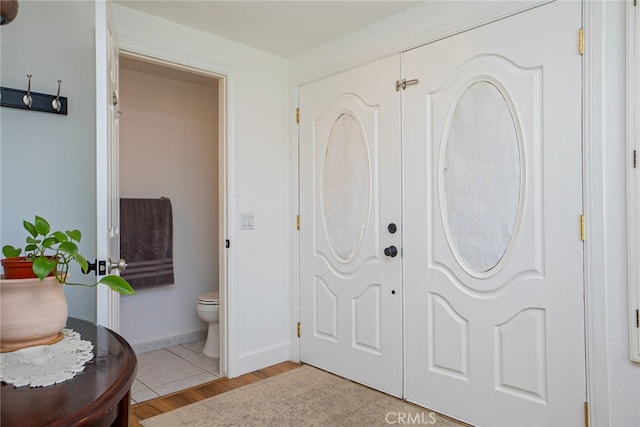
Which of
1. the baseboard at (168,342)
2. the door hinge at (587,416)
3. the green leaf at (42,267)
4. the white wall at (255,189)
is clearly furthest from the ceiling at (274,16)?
the baseboard at (168,342)

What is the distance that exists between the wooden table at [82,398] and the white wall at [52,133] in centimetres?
124

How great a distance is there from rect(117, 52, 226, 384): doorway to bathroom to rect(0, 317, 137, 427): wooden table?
252cm

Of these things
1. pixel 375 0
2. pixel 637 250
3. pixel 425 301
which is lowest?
pixel 425 301

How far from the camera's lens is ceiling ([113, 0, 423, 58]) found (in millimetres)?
2342

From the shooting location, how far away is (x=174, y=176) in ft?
12.0

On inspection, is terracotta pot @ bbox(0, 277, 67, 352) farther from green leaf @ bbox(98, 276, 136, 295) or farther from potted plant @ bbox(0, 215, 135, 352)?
green leaf @ bbox(98, 276, 136, 295)

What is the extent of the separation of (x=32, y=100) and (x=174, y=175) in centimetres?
173

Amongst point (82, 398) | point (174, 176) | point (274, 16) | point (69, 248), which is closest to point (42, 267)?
point (69, 248)

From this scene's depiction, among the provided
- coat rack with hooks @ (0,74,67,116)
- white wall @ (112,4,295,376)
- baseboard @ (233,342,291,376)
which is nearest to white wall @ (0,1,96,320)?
coat rack with hooks @ (0,74,67,116)

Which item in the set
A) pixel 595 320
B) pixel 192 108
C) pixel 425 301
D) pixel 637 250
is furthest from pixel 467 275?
pixel 192 108

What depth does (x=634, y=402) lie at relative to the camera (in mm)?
1671

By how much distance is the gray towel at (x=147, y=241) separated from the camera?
3.30 meters

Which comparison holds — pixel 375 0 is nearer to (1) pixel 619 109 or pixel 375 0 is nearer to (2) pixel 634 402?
(1) pixel 619 109

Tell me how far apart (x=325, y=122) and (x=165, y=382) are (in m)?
2.09
